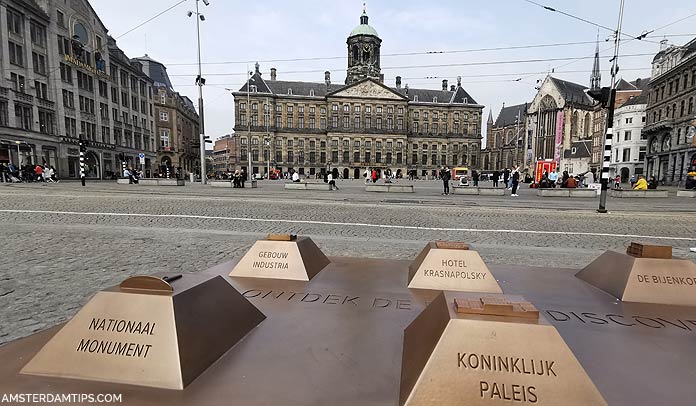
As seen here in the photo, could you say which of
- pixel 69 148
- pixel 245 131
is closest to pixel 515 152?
pixel 245 131

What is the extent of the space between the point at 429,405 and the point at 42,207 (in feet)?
47.4

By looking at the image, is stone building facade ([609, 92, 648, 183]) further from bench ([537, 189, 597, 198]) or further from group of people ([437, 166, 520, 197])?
bench ([537, 189, 597, 198])

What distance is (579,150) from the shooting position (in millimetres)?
75562

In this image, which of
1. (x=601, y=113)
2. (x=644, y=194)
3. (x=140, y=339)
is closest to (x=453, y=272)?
(x=140, y=339)

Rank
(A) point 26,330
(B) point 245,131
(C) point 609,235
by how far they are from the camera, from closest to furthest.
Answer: (A) point 26,330 → (C) point 609,235 → (B) point 245,131

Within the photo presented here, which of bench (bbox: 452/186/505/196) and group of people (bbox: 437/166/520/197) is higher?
group of people (bbox: 437/166/520/197)

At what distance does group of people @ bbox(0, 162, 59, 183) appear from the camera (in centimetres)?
2877

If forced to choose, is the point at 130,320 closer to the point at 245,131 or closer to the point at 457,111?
the point at 245,131

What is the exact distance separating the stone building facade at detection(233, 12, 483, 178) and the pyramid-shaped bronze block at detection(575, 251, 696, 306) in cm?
8327

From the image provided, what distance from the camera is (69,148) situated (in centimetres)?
Answer: 3956

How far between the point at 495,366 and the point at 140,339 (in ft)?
4.27

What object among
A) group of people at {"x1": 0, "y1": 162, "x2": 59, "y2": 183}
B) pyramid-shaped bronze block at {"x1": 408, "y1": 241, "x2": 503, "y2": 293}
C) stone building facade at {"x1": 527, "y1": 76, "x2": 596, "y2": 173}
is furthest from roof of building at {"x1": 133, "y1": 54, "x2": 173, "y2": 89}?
pyramid-shaped bronze block at {"x1": 408, "y1": 241, "x2": 503, "y2": 293}

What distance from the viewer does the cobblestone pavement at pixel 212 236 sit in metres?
4.03

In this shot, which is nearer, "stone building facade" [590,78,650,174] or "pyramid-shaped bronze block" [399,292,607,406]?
"pyramid-shaped bronze block" [399,292,607,406]
